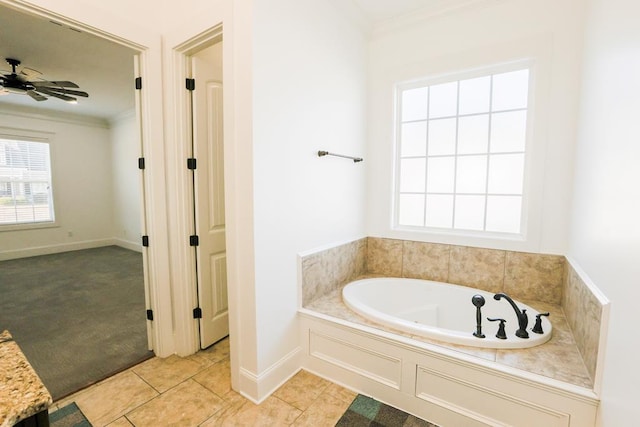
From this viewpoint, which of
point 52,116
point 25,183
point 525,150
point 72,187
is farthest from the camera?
point 72,187

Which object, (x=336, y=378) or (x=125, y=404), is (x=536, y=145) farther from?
(x=125, y=404)

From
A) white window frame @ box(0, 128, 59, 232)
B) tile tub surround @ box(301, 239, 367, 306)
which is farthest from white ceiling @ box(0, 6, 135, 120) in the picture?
tile tub surround @ box(301, 239, 367, 306)

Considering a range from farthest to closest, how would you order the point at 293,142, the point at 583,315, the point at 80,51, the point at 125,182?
the point at 125,182 → the point at 80,51 → the point at 293,142 → the point at 583,315

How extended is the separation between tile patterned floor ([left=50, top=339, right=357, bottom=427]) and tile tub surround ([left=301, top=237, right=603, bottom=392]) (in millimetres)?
569

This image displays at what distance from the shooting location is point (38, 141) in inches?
206

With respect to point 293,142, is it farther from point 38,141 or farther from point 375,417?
point 38,141

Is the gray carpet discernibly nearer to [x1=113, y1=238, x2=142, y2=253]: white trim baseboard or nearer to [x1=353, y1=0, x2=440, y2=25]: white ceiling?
[x1=113, y1=238, x2=142, y2=253]: white trim baseboard

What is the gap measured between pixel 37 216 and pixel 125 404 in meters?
5.55

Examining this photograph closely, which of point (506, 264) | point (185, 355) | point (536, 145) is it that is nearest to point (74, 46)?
point (185, 355)

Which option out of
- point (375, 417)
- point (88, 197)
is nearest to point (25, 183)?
point (88, 197)

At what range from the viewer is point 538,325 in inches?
64.7

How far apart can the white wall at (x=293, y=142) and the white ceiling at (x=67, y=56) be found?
1261 mm

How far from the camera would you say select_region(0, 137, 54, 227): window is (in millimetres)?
4938

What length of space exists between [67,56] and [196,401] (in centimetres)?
374
